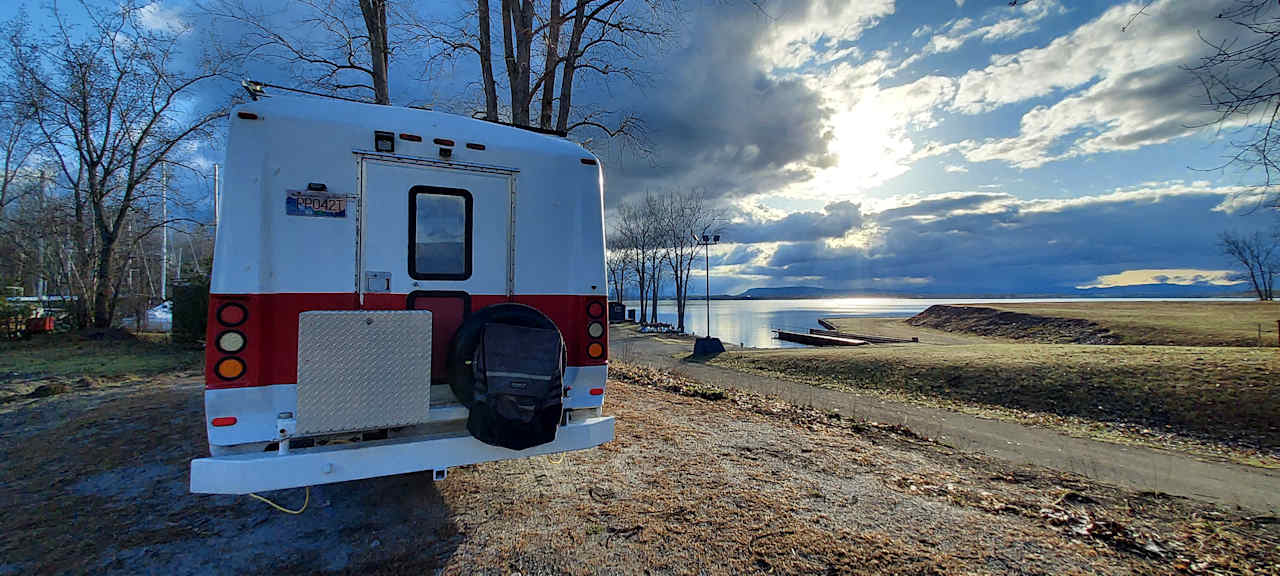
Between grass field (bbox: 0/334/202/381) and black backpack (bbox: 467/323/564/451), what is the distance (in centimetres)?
1132

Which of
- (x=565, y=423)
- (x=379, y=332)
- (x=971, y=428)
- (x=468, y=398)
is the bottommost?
(x=971, y=428)

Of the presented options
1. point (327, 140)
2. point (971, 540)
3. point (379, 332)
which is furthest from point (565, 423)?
point (971, 540)

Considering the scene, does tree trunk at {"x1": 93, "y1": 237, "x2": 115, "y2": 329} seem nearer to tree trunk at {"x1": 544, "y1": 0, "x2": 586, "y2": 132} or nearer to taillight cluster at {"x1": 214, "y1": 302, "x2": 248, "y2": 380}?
tree trunk at {"x1": 544, "y1": 0, "x2": 586, "y2": 132}

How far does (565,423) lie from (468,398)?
0.79 m

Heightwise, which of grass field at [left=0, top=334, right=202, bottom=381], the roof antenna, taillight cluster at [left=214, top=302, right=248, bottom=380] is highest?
the roof antenna

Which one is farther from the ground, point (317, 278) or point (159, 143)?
point (159, 143)

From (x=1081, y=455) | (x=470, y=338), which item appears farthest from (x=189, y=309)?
(x=1081, y=455)

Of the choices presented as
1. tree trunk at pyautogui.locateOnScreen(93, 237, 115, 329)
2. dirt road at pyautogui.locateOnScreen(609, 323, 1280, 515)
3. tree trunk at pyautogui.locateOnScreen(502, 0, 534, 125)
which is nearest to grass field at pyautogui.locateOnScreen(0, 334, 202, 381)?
tree trunk at pyautogui.locateOnScreen(93, 237, 115, 329)

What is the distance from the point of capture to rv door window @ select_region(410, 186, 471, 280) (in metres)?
3.61

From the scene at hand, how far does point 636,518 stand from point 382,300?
92.2 inches

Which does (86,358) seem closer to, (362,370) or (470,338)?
(362,370)

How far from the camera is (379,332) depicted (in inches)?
122

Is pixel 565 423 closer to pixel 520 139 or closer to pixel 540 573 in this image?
pixel 540 573

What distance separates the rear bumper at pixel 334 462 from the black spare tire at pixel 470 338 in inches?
12.7
